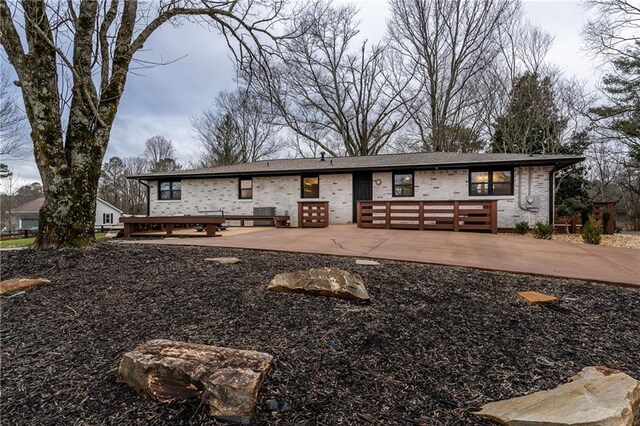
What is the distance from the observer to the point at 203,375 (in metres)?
1.58

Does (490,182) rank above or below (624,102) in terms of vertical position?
below

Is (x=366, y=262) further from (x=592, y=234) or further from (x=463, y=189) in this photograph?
(x=463, y=189)

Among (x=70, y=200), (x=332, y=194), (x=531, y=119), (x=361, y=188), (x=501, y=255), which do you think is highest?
(x=531, y=119)

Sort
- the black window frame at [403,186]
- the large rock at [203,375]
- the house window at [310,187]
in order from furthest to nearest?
1. the house window at [310,187]
2. the black window frame at [403,186]
3. the large rock at [203,375]

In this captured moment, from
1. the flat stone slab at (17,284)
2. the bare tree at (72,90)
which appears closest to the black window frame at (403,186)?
the bare tree at (72,90)

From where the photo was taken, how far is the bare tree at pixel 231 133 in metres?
22.5

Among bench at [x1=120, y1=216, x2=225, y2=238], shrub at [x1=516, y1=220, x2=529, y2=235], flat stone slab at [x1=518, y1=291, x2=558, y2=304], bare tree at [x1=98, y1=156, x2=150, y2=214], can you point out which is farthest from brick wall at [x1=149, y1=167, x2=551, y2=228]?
bare tree at [x1=98, y1=156, x2=150, y2=214]

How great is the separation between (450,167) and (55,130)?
10492 millimetres

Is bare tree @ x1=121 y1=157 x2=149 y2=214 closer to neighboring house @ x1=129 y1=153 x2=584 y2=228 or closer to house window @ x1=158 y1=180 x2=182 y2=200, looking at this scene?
house window @ x1=158 y1=180 x2=182 y2=200

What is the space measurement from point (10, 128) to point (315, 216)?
1407cm

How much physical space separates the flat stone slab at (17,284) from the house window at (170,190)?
11.3 metres

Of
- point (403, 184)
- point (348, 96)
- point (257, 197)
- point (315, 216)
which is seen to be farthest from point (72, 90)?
point (348, 96)

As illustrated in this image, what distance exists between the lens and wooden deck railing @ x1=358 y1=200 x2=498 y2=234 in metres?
9.05

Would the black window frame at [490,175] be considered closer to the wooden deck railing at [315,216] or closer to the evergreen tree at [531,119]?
the wooden deck railing at [315,216]
